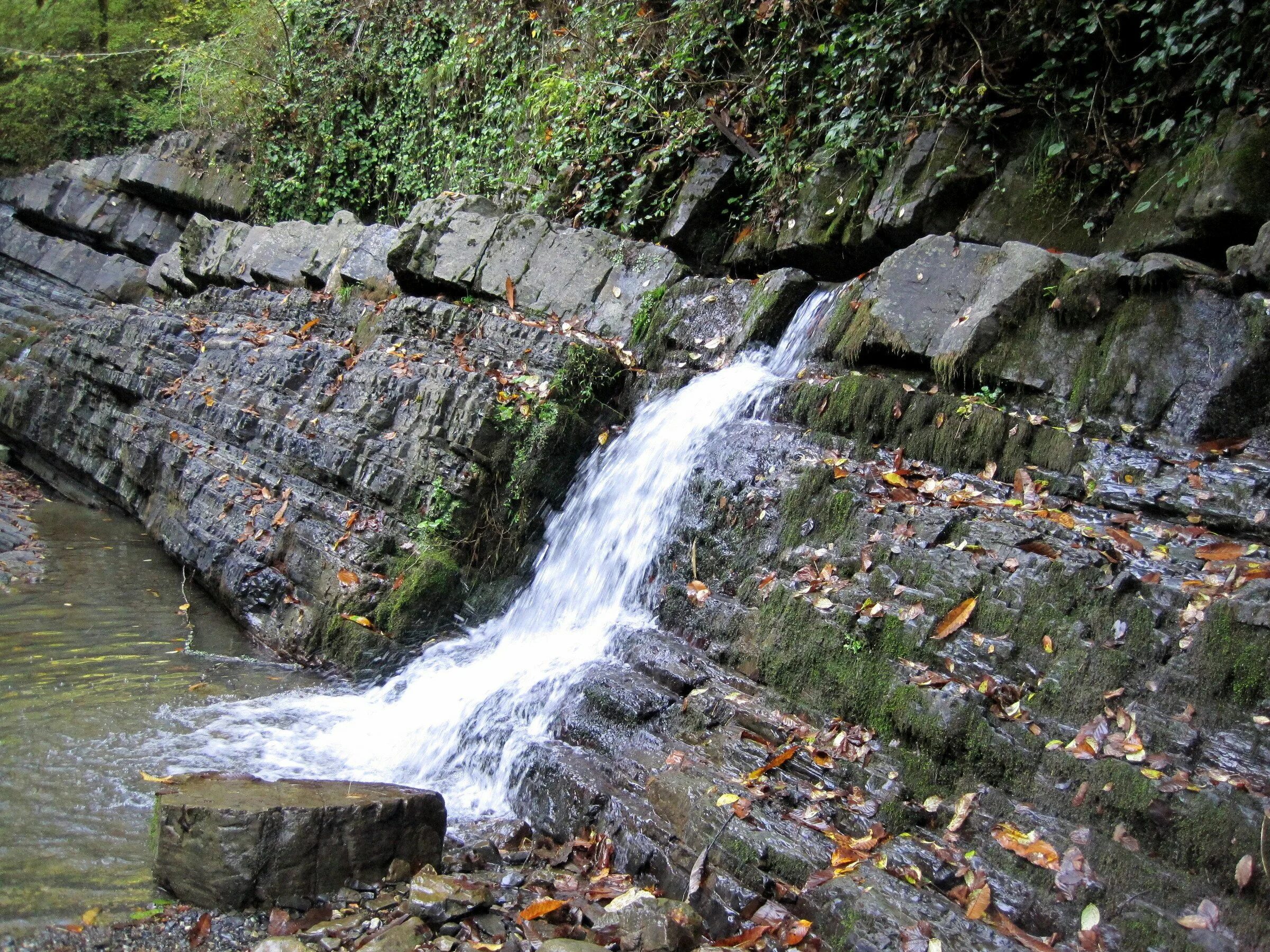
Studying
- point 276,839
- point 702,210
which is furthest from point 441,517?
point 702,210

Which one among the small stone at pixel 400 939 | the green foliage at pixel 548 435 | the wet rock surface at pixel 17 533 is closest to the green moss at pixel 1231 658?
the small stone at pixel 400 939

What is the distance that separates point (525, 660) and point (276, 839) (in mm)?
2361

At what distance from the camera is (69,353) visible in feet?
36.1

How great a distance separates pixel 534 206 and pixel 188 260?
5.93m

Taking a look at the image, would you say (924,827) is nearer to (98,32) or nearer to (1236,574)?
(1236,574)

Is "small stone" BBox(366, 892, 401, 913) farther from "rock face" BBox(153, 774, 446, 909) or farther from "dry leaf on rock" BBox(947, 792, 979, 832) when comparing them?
"dry leaf on rock" BBox(947, 792, 979, 832)

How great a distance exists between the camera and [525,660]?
5.87m

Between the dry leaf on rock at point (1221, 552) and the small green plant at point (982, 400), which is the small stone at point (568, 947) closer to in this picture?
the dry leaf on rock at point (1221, 552)

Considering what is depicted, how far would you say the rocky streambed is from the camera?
3.46 meters

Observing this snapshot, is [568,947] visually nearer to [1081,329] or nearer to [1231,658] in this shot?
[1231,658]

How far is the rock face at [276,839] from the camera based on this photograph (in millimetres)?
3605

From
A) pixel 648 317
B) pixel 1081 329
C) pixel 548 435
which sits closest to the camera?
pixel 1081 329

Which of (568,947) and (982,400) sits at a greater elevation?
(982,400)

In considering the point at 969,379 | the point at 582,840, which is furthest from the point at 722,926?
the point at 969,379
